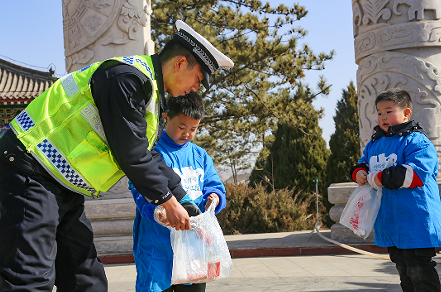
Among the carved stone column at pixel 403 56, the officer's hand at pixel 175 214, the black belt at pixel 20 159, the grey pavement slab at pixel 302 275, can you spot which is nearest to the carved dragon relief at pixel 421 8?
the carved stone column at pixel 403 56

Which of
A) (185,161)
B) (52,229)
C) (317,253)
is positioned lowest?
(317,253)

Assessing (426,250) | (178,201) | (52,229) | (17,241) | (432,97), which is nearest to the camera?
(17,241)

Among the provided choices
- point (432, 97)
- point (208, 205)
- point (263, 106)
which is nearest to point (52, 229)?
point (208, 205)

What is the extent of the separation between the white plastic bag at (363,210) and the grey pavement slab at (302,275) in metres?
0.87

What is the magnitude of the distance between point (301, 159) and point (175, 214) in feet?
36.3

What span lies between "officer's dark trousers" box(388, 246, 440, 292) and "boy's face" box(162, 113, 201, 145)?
5.41 feet

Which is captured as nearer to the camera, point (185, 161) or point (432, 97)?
point (185, 161)

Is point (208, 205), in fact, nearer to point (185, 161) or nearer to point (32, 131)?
point (185, 161)

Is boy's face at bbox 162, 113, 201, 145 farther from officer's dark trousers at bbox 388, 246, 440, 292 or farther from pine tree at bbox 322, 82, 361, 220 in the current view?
pine tree at bbox 322, 82, 361, 220

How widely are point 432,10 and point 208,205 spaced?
4.47 meters

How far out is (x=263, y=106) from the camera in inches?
439

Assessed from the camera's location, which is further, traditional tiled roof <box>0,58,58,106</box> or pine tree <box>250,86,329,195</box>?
traditional tiled roof <box>0,58,58,106</box>

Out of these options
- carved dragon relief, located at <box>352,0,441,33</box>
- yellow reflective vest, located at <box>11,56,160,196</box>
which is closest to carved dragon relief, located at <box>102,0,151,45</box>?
carved dragon relief, located at <box>352,0,441,33</box>

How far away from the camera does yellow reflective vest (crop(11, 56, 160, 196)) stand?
1.86 meters
